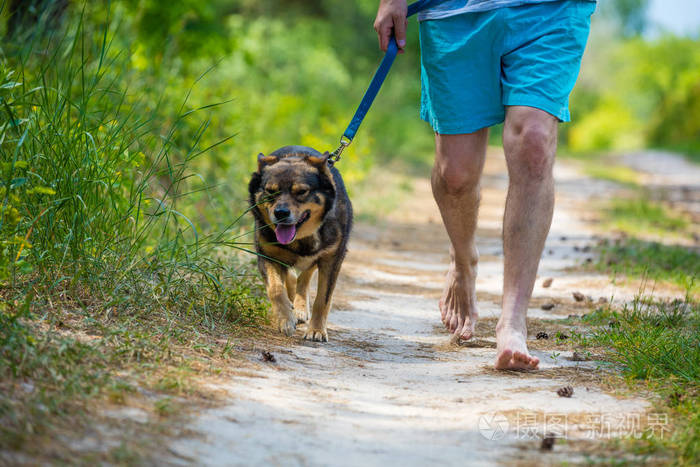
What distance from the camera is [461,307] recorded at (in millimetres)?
4512

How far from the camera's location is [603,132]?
185 ft

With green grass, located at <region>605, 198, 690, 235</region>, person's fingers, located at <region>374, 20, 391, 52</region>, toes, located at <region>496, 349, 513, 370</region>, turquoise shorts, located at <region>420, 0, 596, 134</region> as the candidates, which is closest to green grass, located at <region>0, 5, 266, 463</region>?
toes, located at <region>496, 349, 513, 370</region>

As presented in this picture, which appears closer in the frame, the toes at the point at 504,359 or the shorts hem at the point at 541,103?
the toes at the point at 504,359

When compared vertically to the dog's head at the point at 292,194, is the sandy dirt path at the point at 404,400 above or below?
below

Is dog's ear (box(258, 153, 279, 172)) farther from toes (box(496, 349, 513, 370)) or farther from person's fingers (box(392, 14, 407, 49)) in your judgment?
toes (box(496, 349, 513, 370))

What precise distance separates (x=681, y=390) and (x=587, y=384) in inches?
15.0

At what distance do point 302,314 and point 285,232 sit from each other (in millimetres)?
859

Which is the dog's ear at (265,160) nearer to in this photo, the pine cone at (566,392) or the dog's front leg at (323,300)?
the dog's front leg at (323,300)

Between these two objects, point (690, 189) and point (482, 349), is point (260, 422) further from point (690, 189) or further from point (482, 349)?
point (690, 189)

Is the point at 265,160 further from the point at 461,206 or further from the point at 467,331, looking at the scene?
the point at 467,331

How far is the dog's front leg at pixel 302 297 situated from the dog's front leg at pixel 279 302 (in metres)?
0.61

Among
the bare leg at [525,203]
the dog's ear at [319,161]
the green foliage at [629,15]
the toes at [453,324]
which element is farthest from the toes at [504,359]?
the green foliage at [629,15]

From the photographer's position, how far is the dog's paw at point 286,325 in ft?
14.2

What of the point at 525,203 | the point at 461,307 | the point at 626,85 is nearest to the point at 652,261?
the point at 461,307
